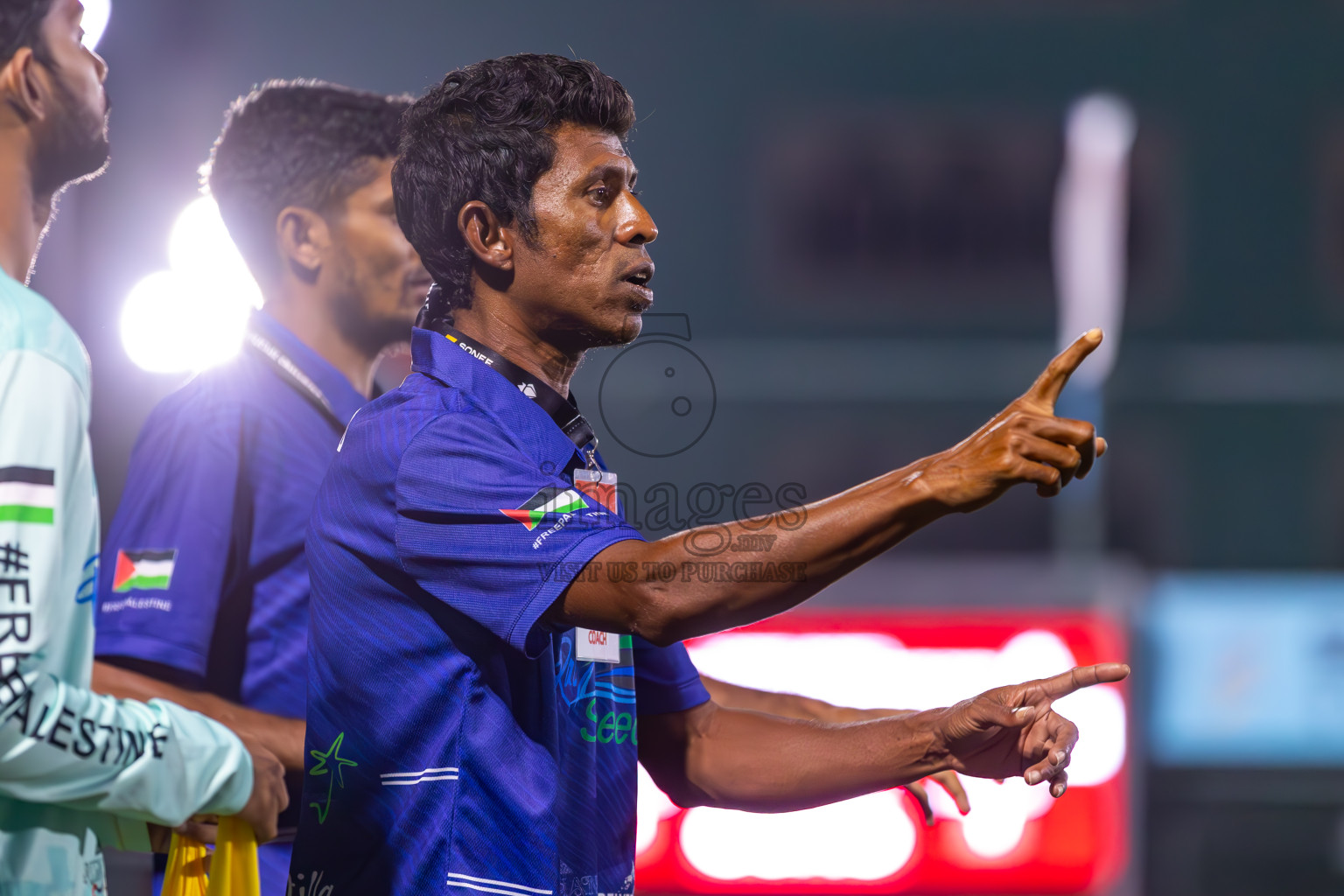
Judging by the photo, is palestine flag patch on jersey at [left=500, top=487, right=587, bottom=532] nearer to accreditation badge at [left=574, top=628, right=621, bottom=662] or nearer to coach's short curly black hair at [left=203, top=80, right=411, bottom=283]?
accreditation badge at [left=574, top=628, right=621, bottom=662]

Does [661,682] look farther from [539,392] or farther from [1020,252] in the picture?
[1020,252]

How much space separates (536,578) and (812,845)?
5.04 meters

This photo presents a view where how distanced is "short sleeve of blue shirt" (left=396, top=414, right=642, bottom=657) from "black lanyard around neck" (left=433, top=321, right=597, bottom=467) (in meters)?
0.21

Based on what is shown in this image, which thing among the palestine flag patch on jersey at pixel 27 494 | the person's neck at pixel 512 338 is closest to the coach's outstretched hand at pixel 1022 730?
the person's neck at pixel 512 338

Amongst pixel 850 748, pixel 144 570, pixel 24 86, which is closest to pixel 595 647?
pixel 850 748

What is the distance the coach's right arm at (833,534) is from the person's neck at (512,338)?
492 mm

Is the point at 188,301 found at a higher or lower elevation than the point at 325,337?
higher

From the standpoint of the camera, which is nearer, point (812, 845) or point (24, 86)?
point (24, 86)

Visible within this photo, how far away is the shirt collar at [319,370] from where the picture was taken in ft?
9.43

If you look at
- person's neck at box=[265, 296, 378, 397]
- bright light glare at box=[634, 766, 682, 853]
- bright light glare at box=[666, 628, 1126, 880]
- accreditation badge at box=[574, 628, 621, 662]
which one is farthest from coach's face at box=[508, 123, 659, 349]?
bright light glare at box=[634, 766, 682, 853]

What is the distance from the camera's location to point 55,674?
1.98 m

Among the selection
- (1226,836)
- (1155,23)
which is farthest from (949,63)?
(1226,836)

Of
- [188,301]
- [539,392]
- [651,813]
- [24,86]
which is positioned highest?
[188,301]

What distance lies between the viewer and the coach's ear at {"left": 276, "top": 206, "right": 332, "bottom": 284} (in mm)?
3051
